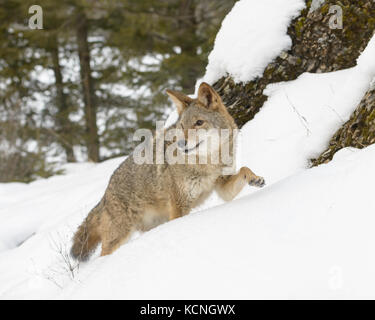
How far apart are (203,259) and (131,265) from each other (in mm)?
502

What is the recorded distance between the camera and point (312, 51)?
6.16m

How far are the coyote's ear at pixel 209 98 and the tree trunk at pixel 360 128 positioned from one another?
1.30 meters

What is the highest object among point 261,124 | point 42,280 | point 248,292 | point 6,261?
point 248,292

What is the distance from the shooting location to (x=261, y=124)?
5.92 metres

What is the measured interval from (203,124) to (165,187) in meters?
0.79

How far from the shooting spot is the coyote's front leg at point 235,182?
384cm

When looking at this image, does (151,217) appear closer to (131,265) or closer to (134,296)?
(131,265)

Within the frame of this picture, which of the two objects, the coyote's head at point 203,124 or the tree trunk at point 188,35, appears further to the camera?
the tree trunk at point 188,35

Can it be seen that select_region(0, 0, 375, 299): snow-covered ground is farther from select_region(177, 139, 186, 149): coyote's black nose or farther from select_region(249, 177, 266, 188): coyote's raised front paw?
select_region(177, 139, 186, 149): coyote's black nose

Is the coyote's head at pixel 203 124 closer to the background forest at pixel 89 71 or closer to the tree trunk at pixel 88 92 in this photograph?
the background forest at pixel 89 71

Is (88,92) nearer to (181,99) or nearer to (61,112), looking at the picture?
(61,112)

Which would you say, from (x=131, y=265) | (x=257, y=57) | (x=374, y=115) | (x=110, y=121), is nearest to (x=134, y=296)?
(x=131, y=265)

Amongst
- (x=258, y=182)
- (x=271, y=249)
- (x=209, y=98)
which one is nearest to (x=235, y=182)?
(x=258, y=182)

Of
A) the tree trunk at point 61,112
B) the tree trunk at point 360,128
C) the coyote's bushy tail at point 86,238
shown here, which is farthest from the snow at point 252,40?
the tree trunk at point 61,112
